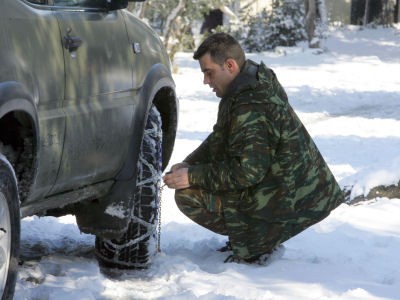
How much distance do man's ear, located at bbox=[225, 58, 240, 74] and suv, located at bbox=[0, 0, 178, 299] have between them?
403 millimetres

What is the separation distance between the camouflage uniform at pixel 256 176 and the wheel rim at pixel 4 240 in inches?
68.9

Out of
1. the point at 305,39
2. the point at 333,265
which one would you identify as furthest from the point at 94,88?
the point at 305,39

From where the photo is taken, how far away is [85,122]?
4785 mm

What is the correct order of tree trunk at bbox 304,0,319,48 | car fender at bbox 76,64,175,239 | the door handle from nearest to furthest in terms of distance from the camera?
the door handle
car fender at bbox 76,64,175,239
tree trunk at bbox 304,0,319,48

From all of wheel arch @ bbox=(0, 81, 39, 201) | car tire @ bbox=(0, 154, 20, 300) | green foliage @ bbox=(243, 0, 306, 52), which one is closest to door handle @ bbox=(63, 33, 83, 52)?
wheel arch @ bbox=(0, 81, 39, 201)

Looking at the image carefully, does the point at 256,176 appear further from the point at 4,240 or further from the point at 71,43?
the point at 4,240

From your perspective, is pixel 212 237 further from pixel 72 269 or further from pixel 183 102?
pixel 183 102

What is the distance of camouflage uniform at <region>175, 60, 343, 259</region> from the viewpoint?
18.2ft

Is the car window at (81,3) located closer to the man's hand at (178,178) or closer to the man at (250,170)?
the man at (250,170)

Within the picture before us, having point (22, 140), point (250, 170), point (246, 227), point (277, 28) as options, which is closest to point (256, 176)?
point (250, 170)

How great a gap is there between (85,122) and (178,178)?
3.34ft

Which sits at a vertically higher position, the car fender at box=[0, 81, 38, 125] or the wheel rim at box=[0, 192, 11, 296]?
the car fender at box=[0, 81, 38, 125]

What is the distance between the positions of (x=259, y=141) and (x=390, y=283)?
98cm

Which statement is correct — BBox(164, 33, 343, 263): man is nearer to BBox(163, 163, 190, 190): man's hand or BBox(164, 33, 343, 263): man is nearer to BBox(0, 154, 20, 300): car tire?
BBox(163, 163, 190, 190): man's hand
